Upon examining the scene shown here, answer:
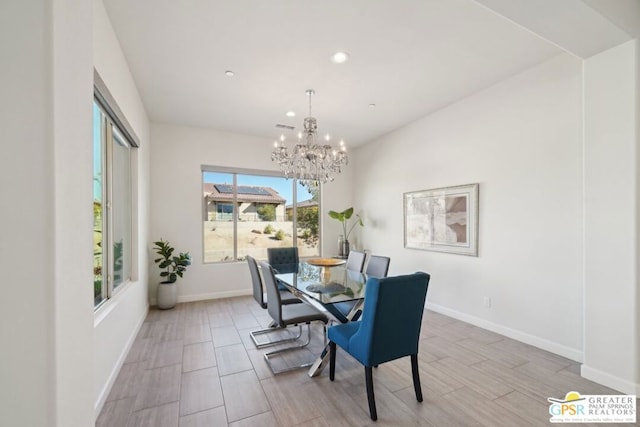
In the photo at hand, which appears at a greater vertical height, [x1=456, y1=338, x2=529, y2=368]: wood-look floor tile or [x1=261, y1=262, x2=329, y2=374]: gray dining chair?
[x1=261, y1=262, x2=329, y2=374]: gray dining chair

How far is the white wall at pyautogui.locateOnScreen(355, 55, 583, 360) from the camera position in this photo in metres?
2.76

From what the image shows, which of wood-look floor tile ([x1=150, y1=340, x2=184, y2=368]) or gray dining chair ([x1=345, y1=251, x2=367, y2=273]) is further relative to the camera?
gray dining chair ([x1=345, y1=251, x2=367, y2=273])

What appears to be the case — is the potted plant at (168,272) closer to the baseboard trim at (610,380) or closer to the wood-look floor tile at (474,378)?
the wood-look floor tile at (474,378)

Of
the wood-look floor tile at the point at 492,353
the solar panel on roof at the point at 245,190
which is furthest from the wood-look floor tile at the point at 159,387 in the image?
the solar panel on roof at the point at 245,190

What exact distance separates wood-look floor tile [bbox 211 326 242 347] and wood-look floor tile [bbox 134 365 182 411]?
560mm

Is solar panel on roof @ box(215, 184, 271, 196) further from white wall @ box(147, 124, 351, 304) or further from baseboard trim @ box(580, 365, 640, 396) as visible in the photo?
baseboard trim @ box(580, 365, 640, 396)

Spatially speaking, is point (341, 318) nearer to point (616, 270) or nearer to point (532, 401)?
point (532, 401)

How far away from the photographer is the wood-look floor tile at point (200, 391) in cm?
207

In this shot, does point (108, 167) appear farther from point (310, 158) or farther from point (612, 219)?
point (612, 219)

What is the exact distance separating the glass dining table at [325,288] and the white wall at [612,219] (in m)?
2.01

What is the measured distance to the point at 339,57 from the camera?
2.76 meters

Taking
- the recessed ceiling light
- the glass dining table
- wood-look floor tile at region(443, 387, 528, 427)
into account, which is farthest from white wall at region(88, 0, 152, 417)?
wood-look floor tile at region(443, 387, 528, 427)

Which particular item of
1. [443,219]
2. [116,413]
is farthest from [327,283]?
[443,219]

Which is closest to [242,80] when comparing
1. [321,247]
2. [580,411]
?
[321,247]
